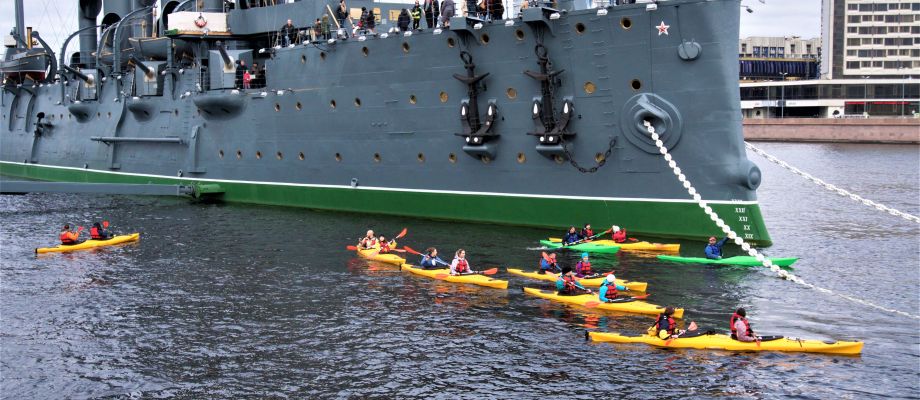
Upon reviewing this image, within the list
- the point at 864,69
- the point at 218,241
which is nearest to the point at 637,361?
the point at 218,241

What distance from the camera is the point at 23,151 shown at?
72.3 metres

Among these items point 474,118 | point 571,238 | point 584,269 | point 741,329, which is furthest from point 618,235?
point 741,329

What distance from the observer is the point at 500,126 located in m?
39.1

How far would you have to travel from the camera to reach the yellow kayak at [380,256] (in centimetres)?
3606

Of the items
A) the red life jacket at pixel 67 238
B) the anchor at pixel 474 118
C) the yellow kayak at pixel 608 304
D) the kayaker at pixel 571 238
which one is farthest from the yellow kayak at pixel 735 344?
the red life jacket at pixel 67 238

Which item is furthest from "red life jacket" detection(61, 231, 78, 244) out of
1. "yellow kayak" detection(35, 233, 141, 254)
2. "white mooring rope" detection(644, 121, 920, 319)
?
"white mooring rope" detection(644, 121, 920, 319)

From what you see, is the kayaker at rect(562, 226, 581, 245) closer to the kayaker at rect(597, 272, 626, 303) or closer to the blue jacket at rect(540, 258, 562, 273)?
the blue jacket at rect(540, 258, 562, 273)

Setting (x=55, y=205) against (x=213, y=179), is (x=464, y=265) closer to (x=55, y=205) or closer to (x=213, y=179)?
(x=213, y=179)

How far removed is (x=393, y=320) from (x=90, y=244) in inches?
703

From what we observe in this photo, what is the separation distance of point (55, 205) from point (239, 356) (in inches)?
1361

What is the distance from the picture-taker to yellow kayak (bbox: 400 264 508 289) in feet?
103

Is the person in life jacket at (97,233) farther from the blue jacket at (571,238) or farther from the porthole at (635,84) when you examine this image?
the porthole at (635,84)

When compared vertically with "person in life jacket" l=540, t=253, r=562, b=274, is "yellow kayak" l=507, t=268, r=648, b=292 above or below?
below

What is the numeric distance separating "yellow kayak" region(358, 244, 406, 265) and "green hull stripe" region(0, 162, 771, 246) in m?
5.75
